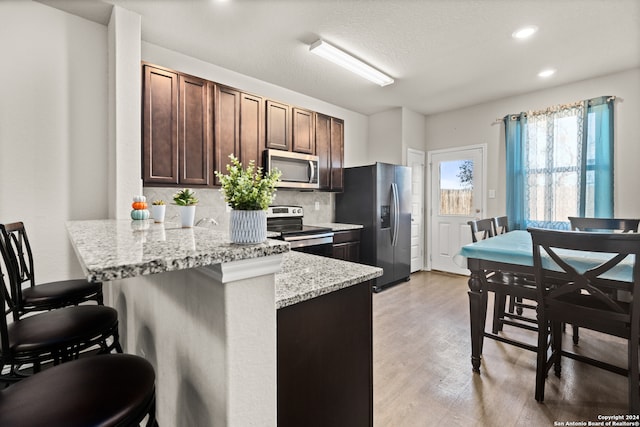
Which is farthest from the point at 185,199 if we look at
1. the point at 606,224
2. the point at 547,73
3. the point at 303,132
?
the point at 547,73

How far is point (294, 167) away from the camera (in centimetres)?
362

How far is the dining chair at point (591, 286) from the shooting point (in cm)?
152

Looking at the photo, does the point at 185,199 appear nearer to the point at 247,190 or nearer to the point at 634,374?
the point at 247,190

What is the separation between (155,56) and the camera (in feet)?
9.43

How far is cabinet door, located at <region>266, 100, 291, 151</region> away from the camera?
Answer: 337 centimetres

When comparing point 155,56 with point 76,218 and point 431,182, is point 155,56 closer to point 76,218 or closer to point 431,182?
point 76,218

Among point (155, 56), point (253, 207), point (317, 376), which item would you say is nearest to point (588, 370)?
point (317, 376)

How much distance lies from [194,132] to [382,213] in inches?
103

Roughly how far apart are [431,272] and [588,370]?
3.02 meters

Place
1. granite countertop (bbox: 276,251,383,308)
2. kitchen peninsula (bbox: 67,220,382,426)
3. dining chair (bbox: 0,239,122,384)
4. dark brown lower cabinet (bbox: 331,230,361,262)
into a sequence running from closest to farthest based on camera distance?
kitchen peninsula (bbox: 67,220,382,426) < granite countertop (bbox: 276,251,383,308) < dining chair (bbox: 0,239,122,384) < dark brown lower cabinet (bbox: 331,230,361,262)

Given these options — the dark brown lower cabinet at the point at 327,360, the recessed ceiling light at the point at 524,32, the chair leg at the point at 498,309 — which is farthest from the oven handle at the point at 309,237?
the recessed ceiling light at the point at 524,32

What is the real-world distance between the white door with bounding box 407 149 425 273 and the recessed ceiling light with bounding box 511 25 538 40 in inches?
88.6

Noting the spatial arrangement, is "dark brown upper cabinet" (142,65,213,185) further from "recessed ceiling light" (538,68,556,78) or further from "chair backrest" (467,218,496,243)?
"recessed ceiling light" (538,68,556,78)

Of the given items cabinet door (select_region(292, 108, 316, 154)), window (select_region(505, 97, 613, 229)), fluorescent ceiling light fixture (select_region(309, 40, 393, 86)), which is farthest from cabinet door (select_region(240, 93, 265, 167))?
window (select_region(505, 97, 613, 229))
